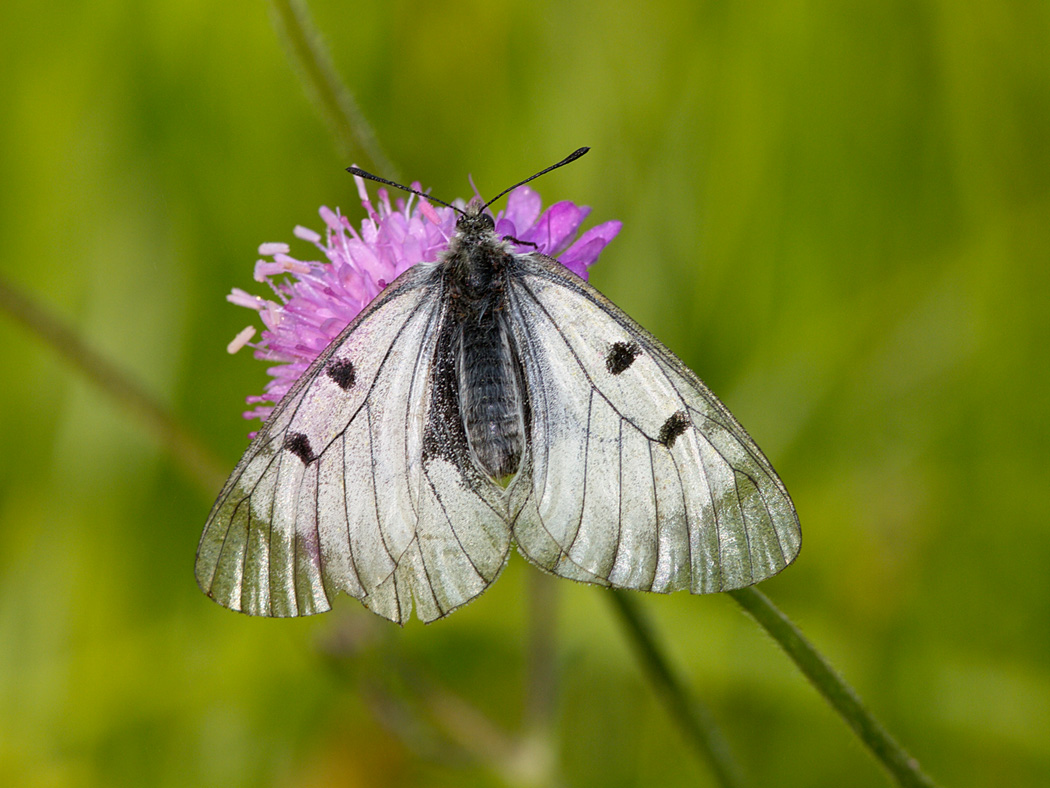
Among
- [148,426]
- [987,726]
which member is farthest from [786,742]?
[148,426]

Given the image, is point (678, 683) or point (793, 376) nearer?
point (678, 683)

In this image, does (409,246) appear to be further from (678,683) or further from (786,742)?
(786,742)

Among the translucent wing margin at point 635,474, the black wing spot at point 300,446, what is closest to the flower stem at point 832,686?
the translucent wing margin at point 635,474

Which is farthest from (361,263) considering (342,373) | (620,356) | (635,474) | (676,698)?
(676,698)

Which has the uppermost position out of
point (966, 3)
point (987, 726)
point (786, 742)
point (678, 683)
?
point (966, 3)

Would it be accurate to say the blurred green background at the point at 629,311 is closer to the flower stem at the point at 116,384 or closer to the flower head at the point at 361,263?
the flower stem at the point at 116,384

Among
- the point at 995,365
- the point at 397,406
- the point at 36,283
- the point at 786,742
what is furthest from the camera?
the point at 36,283
